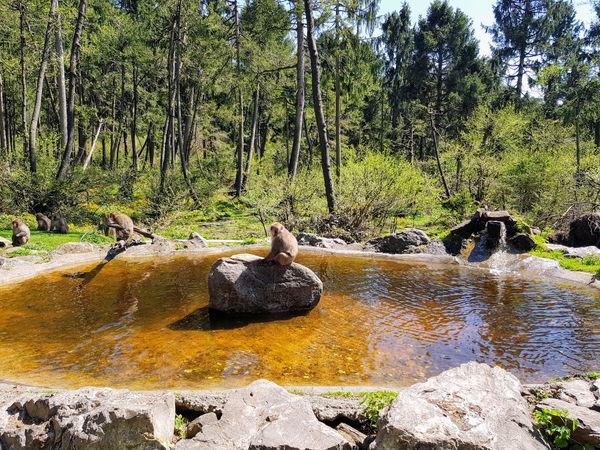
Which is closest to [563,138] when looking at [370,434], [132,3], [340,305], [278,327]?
[340,305]

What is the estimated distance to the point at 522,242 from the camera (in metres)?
14.9

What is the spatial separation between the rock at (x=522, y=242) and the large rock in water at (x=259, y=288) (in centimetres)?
906

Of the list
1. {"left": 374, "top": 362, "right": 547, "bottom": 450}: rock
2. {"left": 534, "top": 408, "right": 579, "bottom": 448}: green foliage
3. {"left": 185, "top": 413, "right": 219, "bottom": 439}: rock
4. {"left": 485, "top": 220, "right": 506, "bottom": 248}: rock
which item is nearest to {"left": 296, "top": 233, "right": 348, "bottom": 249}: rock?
{"left": 485, "top": 220, "right": 506, "bottom": 248}: rock

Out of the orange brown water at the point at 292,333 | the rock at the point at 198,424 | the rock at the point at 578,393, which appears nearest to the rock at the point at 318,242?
the orange brown water at the point at 292,333

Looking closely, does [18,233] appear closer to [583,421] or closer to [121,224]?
[121,224]

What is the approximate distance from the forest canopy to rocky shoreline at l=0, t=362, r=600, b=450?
13392 millimetres

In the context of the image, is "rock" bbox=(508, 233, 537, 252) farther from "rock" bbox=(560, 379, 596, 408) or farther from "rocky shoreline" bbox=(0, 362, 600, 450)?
"rocky shoreline" bbox=(0, 362, 600, 450)

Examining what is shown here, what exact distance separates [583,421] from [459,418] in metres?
1.29

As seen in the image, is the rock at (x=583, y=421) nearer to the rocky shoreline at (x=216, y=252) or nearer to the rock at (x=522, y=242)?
the rocky shoreline at (x=216, y=252)

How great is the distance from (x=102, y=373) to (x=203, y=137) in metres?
35.8

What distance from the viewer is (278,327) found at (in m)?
8.42

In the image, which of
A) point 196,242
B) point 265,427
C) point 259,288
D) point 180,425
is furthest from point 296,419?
point 196,242

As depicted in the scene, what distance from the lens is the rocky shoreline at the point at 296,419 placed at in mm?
3781

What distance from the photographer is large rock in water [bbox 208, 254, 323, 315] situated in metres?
8.90
